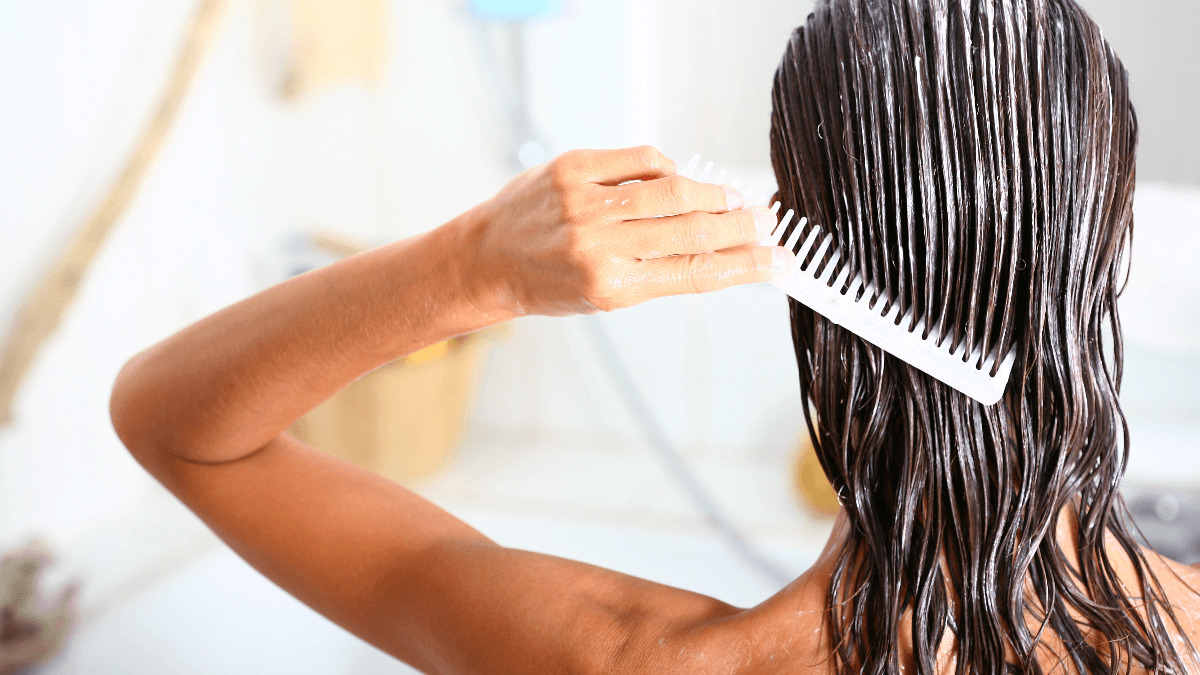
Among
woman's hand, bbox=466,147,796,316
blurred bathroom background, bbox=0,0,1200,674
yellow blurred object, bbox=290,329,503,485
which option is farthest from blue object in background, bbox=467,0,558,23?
woman's hand, bbox=466,147,796,316

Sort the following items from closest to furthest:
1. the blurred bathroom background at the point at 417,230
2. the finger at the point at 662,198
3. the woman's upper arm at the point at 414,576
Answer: the finger at the point at 662,198 → the woman's upper arm at the point at 414,576 → the blurred bathroom background at the point at 417,230

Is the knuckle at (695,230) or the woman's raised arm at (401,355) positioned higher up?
the knuckle at (695,230)

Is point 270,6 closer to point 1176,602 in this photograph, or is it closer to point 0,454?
point 0,454

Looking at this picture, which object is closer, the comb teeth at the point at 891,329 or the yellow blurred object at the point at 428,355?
the comb teeth at the point at 891,329

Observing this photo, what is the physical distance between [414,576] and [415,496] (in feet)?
0.25

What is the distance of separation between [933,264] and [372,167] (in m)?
1.68

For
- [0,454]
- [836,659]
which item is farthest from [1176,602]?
[0,454]

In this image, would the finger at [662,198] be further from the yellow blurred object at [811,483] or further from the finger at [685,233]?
the yellow blurred object at [811,483]

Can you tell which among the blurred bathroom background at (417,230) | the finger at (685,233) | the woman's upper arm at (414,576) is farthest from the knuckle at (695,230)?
the blurred bathroom background at (417,230)

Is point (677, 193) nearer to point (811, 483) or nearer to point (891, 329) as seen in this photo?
point (891, 329)

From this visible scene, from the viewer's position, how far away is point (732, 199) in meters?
0.43

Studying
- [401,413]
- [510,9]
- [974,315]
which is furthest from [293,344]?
[401,413]

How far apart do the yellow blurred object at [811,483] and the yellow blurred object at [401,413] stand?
2.39 ft

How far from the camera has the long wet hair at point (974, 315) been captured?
446 mm
